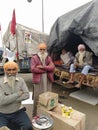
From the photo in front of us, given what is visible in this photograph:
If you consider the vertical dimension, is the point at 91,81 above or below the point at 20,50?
below

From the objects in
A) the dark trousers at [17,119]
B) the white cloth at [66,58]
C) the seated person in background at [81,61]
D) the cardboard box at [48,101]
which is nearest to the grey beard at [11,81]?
the dark trousers at [17,119]

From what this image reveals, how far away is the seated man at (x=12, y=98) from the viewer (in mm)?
2947

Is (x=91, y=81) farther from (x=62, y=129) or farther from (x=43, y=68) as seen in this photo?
(x=62, y=129)

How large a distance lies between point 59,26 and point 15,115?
3.75 meters

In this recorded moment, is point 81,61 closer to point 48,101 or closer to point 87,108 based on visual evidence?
point 87,108

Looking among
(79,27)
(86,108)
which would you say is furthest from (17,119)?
(79,27)

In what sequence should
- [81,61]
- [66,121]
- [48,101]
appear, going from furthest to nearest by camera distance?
[81,61] → [48,101] → [66,121]

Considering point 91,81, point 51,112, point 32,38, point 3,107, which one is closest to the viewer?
point 3,107

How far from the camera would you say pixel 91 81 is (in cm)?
517

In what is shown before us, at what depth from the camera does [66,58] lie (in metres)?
6.30

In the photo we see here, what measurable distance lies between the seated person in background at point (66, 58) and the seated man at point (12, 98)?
3.17 m

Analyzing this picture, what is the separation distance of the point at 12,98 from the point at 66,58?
360 centimetres

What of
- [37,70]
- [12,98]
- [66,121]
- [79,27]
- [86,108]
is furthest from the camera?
[79,27]

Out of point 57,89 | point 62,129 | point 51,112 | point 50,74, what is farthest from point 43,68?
point 57,89
